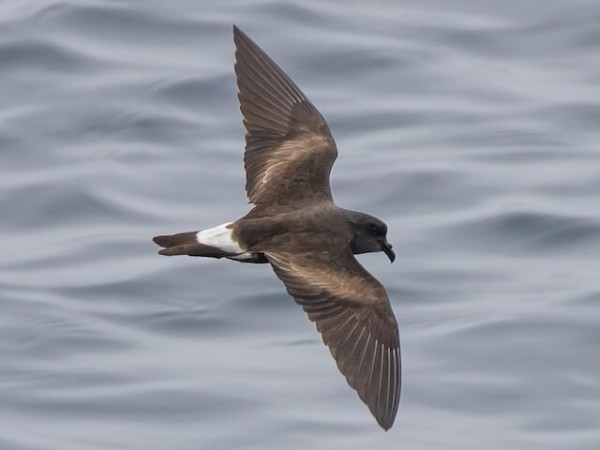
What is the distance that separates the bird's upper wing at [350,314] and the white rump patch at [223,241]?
0.46 ft

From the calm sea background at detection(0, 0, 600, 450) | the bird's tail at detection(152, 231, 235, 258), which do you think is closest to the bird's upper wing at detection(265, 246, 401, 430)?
the bird's tail at detection(152, 231, 235, 258)

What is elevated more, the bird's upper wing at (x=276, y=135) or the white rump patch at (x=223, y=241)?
the bird's upper wing at (x=276, y=135)

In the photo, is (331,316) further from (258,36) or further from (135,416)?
(258,36)

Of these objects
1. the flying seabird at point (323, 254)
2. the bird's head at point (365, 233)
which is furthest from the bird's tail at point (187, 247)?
the bird's head at point (365, 233)

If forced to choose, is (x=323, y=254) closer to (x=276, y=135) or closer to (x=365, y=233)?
(x=365, y=233)

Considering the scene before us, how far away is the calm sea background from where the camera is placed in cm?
1131

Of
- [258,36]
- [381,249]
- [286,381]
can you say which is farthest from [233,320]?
[258,36]

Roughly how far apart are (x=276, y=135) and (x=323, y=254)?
147 centimetres

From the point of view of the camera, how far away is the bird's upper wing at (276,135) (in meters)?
9.43

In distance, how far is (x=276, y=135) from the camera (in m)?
9.92

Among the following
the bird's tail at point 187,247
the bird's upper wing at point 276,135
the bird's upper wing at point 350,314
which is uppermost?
the bird's upper wing at point 276,135

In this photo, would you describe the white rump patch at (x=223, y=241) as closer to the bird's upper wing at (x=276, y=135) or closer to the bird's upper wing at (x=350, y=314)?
the bird's upper wing at (x=350, y=314)

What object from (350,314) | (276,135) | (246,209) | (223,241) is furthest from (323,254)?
(246,209)

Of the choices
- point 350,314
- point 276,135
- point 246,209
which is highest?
point 276,135
